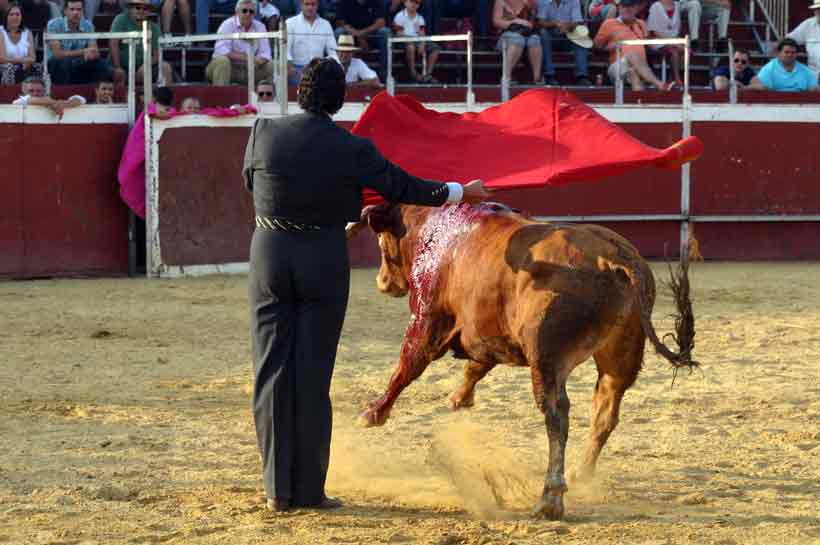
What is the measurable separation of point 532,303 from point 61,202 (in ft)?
24.8

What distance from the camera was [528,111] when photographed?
5.92 m

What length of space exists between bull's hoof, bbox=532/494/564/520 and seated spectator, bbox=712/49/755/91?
10.1m

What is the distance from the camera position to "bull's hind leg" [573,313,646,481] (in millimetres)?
4844

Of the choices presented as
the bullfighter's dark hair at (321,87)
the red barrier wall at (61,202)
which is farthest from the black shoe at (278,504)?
the red barrier wall at (61,202)

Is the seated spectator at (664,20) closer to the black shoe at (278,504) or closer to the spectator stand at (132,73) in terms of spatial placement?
the spectator stand at (132,73)

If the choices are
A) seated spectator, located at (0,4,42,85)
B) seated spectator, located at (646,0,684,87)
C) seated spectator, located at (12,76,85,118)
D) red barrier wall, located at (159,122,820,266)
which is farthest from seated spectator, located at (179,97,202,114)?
seated spectator, located at (646,0,684,87)

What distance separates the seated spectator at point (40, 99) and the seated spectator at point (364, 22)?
2986 millimetres

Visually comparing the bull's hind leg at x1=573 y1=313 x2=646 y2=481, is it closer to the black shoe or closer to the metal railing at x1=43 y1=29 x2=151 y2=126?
the black shoe

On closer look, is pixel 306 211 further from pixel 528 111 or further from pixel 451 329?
pixel 528 111

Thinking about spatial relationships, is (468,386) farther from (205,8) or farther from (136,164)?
(205,8)

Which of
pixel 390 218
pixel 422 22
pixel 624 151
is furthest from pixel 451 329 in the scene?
pixel 422 22

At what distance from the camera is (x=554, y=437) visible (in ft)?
14.8

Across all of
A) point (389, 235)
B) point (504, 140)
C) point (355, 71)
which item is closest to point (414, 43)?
point (355, 71)

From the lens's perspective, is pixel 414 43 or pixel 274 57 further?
pixel 414 43
